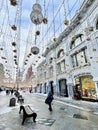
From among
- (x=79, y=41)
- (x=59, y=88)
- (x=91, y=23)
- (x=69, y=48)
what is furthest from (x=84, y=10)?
(x=59, y=88)

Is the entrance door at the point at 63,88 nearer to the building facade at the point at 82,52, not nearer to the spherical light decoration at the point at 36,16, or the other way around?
the building facade at the point at 82,52

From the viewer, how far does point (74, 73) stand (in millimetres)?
22453

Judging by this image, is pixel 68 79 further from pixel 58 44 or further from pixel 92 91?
pixel 58 44

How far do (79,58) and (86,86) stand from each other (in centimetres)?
490

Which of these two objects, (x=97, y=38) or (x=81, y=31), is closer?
(x=97, y=38)

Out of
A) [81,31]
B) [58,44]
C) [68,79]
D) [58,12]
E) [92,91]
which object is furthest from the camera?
[58,44]

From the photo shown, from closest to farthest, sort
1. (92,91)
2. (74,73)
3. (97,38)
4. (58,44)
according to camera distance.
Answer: (97,38) → (92,91) → (74,73) → (58,44)

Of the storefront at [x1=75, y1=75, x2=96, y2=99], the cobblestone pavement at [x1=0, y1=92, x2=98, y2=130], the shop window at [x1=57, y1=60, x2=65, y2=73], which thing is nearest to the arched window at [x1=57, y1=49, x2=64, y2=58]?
the shop window at [x1=57, y1=60, x2=65, y2=73]

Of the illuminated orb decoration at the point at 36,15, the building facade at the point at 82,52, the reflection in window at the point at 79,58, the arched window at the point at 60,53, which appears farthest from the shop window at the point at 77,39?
the illuminated orb decoration at the point at 36,15

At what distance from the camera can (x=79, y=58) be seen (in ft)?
72.1

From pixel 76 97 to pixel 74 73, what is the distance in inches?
162

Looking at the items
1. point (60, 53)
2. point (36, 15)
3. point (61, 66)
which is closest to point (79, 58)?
point (61, 66)

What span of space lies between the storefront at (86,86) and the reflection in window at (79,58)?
97.5 inches

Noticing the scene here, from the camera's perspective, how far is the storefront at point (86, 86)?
60.4ft
